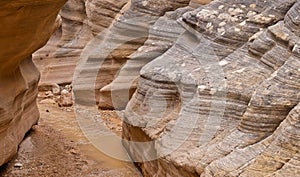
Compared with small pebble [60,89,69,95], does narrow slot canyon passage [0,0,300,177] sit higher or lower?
higher

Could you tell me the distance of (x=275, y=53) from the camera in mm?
5098

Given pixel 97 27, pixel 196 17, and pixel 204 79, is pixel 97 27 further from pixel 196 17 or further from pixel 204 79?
pixel 204 79

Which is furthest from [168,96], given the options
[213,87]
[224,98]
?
[224,98]

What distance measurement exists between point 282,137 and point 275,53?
1096mm

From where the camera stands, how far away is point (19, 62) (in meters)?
6.04

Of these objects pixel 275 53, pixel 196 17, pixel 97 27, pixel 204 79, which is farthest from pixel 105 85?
pixel 275 53

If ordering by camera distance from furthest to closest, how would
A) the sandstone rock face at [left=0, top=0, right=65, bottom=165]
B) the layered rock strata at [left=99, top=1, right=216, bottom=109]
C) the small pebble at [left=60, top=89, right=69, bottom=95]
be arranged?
the small pebble at [left=60, top=89, right=69, bottom=95]
the layered rock strata at [left=99, top=1, right=216, bottom=109]
the sandstone rock face at [left=0, top=0, right=65, bottom=165]

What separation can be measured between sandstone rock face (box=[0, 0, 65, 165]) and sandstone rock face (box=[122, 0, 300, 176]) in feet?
3.91

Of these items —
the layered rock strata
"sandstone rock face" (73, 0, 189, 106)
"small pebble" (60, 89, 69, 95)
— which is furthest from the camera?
"small pebble" (60, 89, 69, 95)

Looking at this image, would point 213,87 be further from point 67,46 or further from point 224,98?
point 67,46

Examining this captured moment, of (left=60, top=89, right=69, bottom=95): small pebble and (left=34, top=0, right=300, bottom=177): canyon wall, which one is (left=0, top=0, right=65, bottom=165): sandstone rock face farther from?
(left=60, top=89, right=69, bottom=95): small pebble

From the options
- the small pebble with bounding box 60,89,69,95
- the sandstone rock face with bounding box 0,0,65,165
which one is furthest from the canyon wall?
the small pebble with bounding box 60,89,69,95

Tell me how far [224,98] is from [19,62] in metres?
2.20

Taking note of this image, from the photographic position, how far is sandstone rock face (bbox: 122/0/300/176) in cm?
448
